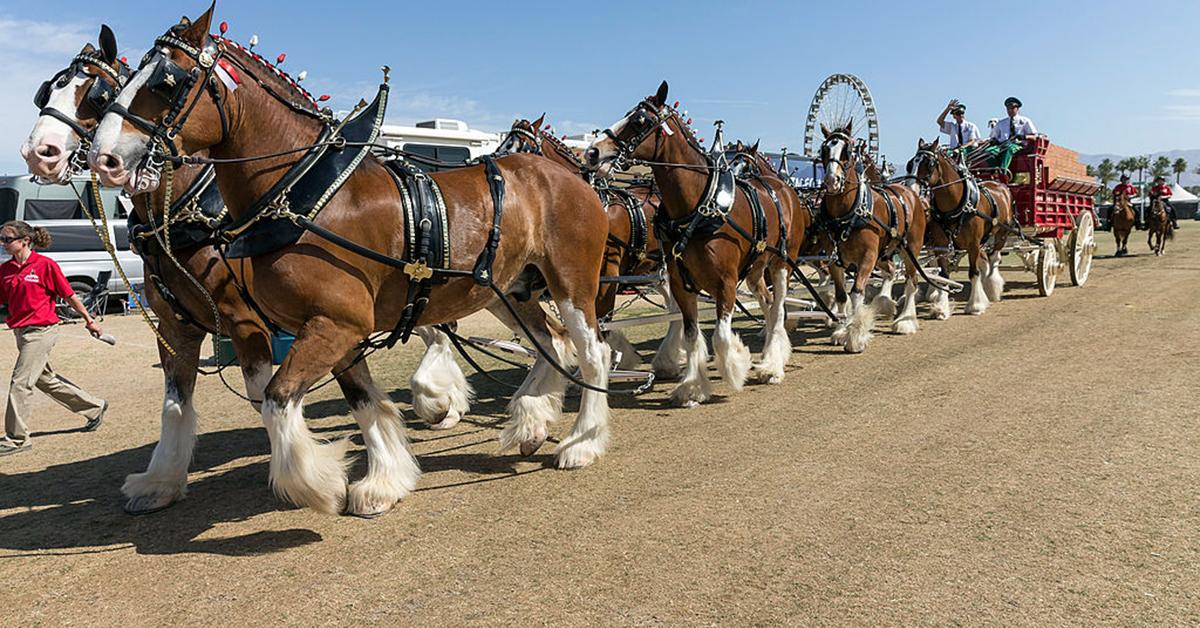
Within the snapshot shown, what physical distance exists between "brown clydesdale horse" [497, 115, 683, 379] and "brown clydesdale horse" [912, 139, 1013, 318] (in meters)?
5.19

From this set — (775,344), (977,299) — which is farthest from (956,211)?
(775,344)

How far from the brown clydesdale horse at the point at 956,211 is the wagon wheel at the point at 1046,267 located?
155cm

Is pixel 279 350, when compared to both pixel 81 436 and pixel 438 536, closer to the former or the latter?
pixel 81 436

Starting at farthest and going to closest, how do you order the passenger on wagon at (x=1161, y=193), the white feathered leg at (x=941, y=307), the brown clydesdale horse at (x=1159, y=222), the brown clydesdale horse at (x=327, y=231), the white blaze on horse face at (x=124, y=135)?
the passenger on wagon at (x=1161, y=193)
the brown clydesdale horse at (x=1159, y=222)
the white feathered leg at (x=941, y=307)
the brown clydesdale horse at (x=327, y=231)
the white blaze on horse face at (x=124, y=135)

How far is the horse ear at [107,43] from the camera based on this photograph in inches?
165

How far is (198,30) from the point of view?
4.05 m

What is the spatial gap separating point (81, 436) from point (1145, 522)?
7.49 m

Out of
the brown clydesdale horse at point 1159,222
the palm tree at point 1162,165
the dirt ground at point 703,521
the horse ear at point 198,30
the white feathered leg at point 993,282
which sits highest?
the palm tree at point 1162,165

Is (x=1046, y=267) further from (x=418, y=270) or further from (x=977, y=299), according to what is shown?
(x=418, y=270)

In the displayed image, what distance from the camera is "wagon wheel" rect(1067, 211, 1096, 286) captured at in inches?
582

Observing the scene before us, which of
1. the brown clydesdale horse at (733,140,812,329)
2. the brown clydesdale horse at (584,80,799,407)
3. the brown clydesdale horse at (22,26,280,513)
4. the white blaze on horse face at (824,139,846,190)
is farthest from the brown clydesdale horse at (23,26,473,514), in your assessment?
the white blaze on horse face at (824,139,846,190)

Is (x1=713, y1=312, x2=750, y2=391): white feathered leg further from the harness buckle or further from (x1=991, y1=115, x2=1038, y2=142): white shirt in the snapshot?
(x1=991, y1=115, x2=1038, y2=142): white shirt

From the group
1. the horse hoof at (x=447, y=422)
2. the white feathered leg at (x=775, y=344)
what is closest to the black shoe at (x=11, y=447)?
the horse hoof at (x=447, y=422)

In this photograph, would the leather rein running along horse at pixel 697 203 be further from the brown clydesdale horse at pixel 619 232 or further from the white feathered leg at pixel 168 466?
the white feathered leg at pixel 168 466
